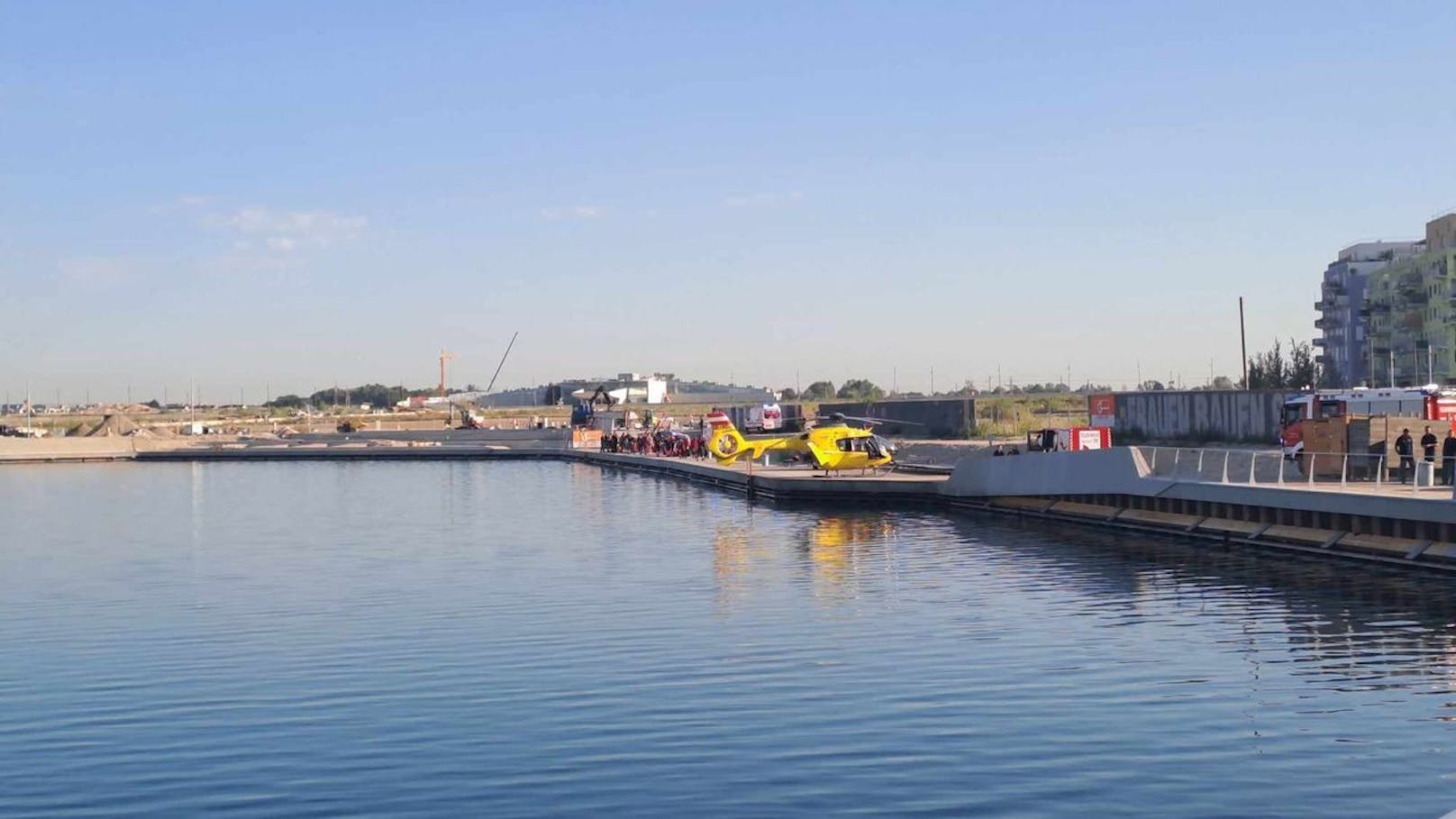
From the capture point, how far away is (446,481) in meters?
95.6

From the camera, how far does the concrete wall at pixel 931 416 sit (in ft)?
357

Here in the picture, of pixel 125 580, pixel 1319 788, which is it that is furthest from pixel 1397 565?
pixel 125 580

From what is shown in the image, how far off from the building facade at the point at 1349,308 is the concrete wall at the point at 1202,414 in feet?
223

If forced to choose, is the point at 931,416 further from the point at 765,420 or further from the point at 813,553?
the point at 813,553

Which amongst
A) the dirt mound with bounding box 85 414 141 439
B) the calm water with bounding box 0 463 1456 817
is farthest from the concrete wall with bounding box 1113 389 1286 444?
the dirt mound with bounding box 85 414 141 439

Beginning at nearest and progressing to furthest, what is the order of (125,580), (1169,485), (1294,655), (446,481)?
(1294,655), (125,580), (1169,485), (446,481)

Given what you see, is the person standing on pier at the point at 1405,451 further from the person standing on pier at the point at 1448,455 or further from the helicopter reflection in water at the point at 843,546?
the helicopter reflection in water at the point at 843,546

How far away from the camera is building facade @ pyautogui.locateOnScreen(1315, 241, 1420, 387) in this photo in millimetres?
154125

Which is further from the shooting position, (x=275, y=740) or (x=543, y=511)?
(x=543, y=511)

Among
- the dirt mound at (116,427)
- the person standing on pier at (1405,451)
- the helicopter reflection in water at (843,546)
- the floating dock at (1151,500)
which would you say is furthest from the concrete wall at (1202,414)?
the dirt mound at (116,427)

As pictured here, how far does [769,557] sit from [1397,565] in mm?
14995

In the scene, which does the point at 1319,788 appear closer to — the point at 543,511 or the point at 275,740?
the point at 275,740

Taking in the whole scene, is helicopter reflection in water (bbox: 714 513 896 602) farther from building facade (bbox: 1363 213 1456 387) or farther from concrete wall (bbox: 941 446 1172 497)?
building facade (bbox: 1363 213 1456 387)

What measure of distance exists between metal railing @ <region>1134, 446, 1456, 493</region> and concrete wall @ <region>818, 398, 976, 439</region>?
194ft
